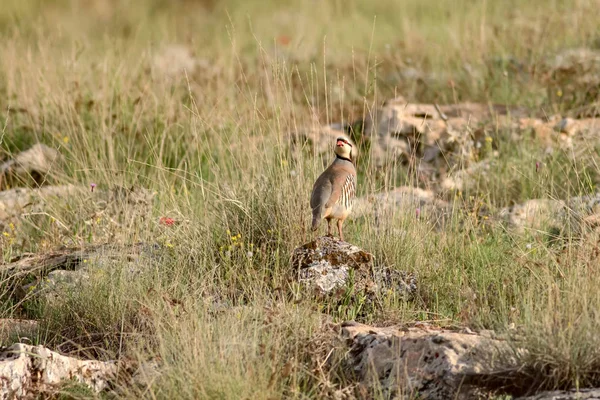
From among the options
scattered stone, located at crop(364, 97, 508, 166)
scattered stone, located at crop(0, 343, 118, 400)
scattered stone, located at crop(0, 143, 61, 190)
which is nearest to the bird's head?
scattered stone, located at crop(0, 343, 118, 400)

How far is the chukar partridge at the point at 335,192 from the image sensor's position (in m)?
5.17

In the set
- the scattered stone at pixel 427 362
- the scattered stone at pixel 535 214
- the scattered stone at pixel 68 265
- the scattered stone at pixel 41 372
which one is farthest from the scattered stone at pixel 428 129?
the scattered stone at pixel 41 372

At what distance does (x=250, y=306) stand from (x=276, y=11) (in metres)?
13.1

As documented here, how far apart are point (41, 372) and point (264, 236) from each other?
179 centimetres

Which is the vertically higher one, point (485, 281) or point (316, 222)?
point (316, 222)

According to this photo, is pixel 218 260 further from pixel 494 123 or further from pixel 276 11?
pixel 276 11

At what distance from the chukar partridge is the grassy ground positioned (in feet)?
0.94

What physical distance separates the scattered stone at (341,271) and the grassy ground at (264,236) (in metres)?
0.12

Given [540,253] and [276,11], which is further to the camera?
→ [276,11]

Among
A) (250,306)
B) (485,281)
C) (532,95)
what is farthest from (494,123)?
(250,306)

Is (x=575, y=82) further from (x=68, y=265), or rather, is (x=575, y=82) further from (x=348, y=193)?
(x=68, y=265)

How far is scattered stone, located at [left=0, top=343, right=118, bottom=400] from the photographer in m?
4.01

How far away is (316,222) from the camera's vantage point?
5.16 m

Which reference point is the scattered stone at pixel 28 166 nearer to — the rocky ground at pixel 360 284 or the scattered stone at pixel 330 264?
the rocky ground at pixel 360 284
